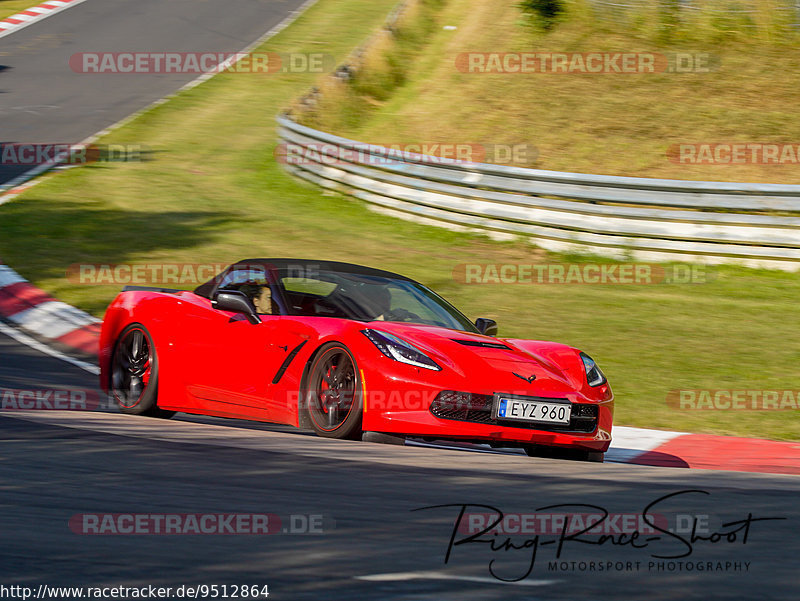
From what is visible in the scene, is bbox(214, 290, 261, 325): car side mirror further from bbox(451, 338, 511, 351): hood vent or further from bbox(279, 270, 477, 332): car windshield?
bbox(451, 338, 511, 351): hood vent

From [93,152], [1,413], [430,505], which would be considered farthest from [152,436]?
[93,152]

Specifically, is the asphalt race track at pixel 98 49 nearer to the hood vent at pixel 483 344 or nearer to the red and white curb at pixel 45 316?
the red and white curb at pixel 45 316

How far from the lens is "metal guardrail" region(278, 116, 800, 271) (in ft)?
40.8

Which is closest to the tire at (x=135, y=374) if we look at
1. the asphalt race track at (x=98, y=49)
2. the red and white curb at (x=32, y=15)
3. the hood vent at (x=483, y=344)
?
the hood vent at (x=483, y=344)

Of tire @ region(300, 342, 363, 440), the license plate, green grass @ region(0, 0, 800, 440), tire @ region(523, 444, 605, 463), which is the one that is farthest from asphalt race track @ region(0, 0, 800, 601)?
green grass @ region(0, 0, 800, 440)

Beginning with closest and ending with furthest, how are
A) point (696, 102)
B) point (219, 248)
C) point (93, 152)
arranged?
point (219, 248) < point (696, 102) < point (93, 152)

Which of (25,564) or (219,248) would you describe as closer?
(25,564)

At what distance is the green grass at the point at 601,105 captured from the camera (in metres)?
15.6

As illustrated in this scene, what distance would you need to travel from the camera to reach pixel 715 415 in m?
7.97

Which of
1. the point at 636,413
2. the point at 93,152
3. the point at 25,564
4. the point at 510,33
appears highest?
the point at 510,33

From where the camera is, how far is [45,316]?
10.5 metres

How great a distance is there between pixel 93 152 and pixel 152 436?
1564 cm

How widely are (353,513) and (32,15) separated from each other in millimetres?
34233

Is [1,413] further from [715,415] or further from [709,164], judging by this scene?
[709,164]
